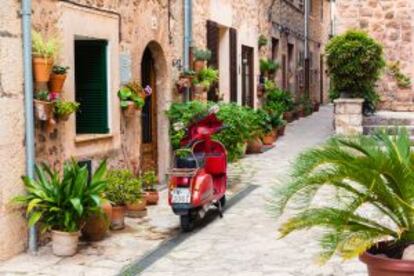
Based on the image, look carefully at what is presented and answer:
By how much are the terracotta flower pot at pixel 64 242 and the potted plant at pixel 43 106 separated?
108 centimetres

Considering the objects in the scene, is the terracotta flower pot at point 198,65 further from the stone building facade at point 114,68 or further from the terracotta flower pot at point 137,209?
the terracotta flower pot at point 137,209

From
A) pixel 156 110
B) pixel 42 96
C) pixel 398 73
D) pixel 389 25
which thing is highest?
pixel 389 25

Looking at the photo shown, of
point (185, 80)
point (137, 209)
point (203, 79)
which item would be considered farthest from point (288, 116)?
point (137, 209)

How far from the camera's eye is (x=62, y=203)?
21.1ft

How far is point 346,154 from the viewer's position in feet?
15.1

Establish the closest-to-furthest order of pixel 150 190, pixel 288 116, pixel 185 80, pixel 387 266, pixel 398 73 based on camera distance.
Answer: pixel 387 266 → pixel 150 190 → pixel 185 80 → pixel 398 73 → pixel 288 116

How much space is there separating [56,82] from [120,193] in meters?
1.40

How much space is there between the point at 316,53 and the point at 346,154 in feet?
82.9

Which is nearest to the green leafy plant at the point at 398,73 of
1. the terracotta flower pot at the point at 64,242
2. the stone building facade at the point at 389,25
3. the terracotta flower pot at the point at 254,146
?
the stone building facade at the point at 389,25

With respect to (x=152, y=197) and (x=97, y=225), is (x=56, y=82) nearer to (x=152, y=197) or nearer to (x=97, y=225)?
(x=97, y=225)

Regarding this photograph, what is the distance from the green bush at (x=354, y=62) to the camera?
1432 cm

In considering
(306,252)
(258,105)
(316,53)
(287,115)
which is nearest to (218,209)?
(306,252)

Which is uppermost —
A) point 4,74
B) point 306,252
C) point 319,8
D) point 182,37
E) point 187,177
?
point 319,8

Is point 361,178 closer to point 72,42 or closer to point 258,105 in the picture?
point 72,42
